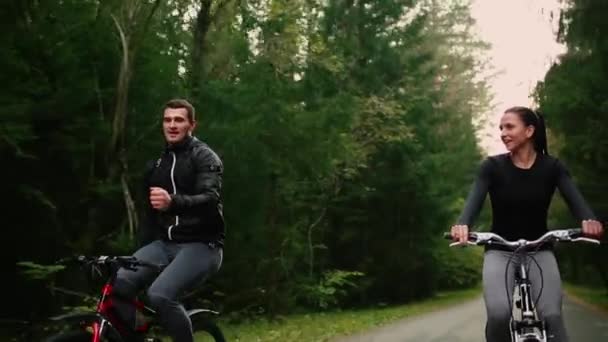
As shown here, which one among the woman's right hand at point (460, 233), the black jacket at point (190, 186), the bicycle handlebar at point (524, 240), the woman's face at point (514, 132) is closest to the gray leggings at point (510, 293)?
the bicycle handlebar at point (524, 240)

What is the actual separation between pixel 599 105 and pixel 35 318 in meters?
12.1

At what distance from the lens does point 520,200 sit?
15.8 feet

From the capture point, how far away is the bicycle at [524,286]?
4.39 meters

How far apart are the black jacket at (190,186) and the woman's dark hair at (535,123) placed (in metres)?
1.95

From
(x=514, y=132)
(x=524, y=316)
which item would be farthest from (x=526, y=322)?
(x=514, y=132)

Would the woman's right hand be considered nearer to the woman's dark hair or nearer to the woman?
the woman

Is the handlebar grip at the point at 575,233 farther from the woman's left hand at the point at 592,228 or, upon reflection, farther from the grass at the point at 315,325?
the grass at the point at 315,325

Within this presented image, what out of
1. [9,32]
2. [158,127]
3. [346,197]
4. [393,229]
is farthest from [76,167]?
[393,229]

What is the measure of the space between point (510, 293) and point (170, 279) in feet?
7.12

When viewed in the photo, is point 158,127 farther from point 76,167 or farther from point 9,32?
point 9,32

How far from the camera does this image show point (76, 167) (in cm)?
1428

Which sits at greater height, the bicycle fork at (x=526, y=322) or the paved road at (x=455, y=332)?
the bicycle fork at (x=526, y=322)

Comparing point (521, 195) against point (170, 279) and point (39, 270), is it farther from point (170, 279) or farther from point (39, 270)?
point (39, 270)

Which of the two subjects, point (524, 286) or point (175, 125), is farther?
point (175, 125)
